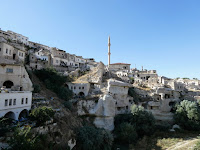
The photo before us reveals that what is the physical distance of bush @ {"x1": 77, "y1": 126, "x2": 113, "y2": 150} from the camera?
19.0m

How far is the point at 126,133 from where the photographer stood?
24.6 metres

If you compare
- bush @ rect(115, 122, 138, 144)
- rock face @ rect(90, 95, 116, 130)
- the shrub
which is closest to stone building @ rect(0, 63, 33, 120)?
rock face @ rect(90, 95, 116, 130)

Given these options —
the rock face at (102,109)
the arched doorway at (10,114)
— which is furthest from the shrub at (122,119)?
the arched doorway at (10,114)

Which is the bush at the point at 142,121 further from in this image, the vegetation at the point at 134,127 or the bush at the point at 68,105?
the bush at the point at 68,105

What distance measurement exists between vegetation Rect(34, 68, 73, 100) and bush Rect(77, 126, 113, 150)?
377 inches

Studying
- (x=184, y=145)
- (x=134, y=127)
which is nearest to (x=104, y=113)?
(x=134, y=127)

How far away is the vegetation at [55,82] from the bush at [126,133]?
39.5 ft

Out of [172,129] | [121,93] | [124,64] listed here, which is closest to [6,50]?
[121,93]

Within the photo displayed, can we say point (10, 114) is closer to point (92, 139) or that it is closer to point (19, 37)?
point (92, 139)

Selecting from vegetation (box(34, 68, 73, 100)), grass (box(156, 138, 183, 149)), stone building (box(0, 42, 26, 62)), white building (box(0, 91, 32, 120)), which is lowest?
grass (box(156, 138, 183, 149))

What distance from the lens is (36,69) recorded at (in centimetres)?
3353

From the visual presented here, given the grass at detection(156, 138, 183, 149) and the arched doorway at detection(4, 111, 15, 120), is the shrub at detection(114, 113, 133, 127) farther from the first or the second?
the arched doorway at detection(4, 111, 15, 120)

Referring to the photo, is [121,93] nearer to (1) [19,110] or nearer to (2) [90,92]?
(2) [90,92]

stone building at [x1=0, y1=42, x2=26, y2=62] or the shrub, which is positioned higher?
stone building at [x1=0, y1=42, x2=26, y2=62]
